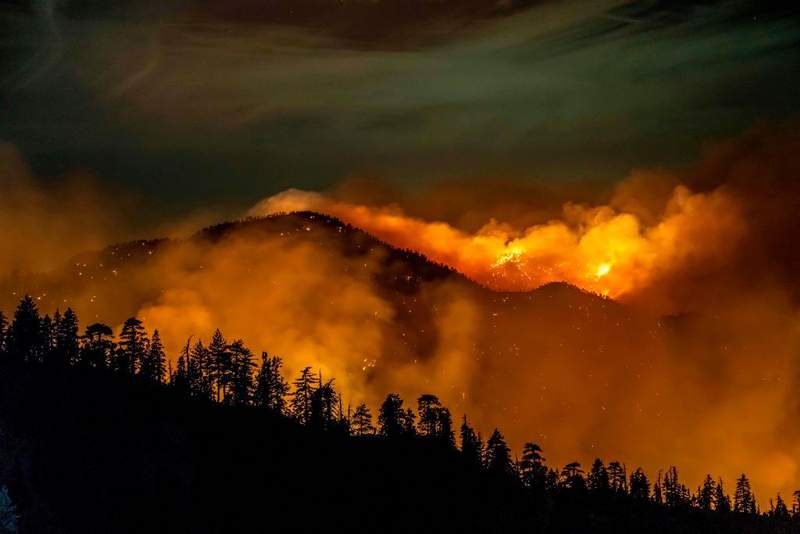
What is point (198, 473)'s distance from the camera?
170000mm

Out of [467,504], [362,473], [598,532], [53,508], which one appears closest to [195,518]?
[53,508]

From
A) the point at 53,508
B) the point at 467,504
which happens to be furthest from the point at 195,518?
the point at 467,504

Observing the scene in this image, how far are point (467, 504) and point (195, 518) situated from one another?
5116cm

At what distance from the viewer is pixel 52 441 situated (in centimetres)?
16475

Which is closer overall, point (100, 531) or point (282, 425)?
point (100, 531)

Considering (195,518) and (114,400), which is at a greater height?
(114,400)

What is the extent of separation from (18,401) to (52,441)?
35.6ft

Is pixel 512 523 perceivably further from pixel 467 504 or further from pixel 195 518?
pixel 195 518

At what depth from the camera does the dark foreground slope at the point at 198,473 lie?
158875mm

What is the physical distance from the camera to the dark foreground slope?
15888 centimetres

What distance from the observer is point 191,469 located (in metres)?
170

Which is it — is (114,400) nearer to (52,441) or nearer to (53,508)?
(52,441)

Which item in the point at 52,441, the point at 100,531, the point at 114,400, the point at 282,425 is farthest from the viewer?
the point at 282,425

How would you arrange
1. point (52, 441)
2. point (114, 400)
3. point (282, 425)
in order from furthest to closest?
point (282, 425), point (114, 400), point (52, 441)
